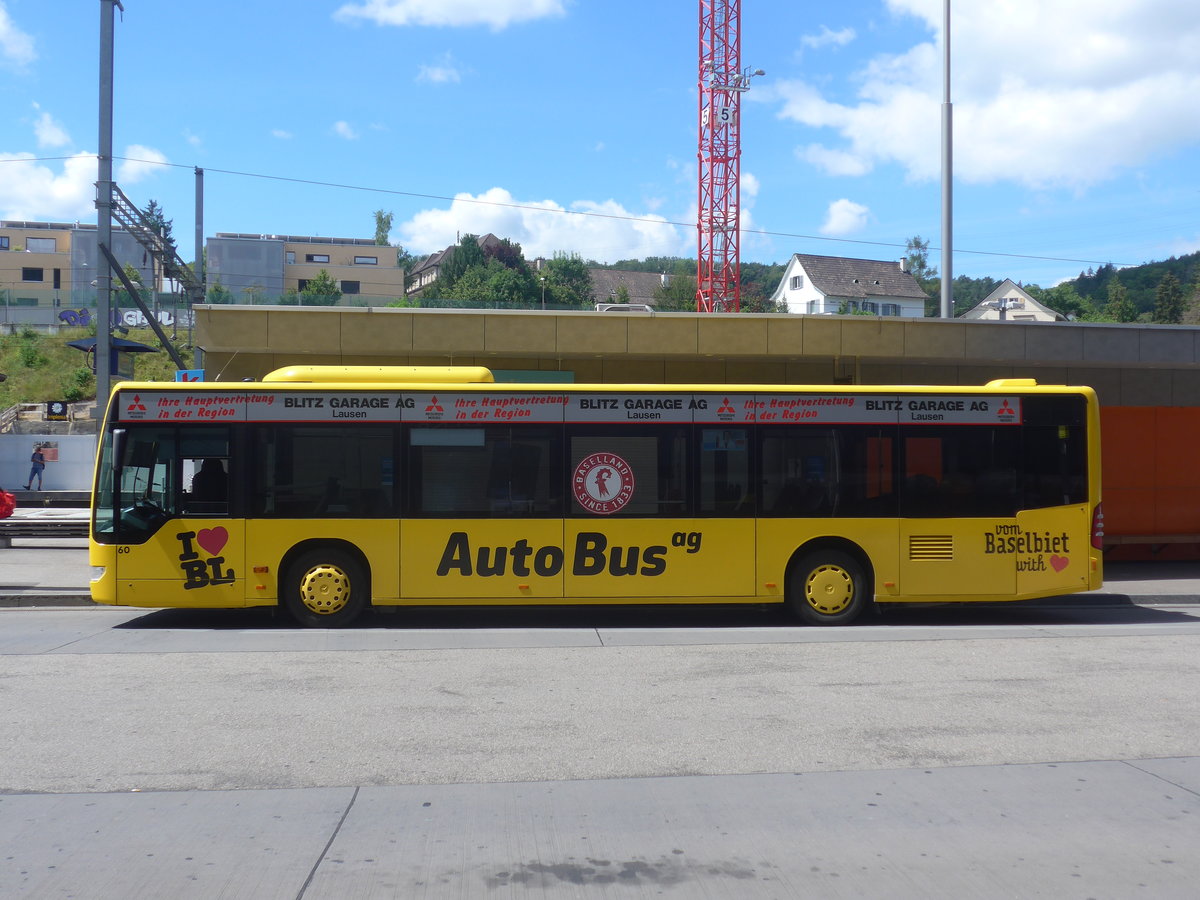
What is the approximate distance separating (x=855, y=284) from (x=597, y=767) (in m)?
96.9

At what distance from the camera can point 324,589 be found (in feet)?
39.5

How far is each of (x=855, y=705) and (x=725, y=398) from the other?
516 centimetres

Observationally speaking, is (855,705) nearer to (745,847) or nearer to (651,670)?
(651,670)

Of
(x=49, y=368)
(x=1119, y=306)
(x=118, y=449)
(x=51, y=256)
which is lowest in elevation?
(x=118, y=449)

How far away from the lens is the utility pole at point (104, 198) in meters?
19.9

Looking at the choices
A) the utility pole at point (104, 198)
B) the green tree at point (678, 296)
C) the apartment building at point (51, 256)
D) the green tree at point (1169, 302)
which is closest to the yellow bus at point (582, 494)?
the utility pole at point (104, 198)

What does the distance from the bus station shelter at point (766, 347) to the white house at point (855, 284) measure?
257ft

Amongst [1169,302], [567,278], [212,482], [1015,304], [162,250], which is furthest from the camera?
[567,278]

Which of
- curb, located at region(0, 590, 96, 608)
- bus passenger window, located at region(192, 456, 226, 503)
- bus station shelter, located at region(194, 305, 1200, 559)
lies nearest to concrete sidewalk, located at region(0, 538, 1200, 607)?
curb, located at region(0, 590, 96, 608)

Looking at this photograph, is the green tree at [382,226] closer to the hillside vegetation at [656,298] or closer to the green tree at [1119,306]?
the hillside vegetation at [656,298]

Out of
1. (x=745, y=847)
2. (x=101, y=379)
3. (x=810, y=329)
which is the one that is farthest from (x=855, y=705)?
(x=101, y=379)

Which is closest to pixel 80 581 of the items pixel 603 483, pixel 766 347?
pixel 603 483

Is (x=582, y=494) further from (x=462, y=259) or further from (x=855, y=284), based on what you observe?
(x=855, y=284)

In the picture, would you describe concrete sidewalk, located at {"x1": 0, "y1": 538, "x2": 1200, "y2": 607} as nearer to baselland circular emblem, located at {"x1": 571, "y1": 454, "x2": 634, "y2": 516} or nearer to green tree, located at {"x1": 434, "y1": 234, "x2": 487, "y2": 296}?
baselland circular emblem, located at {"x1": 571, "y1": 454, "x2": 634, "y2": 516}
